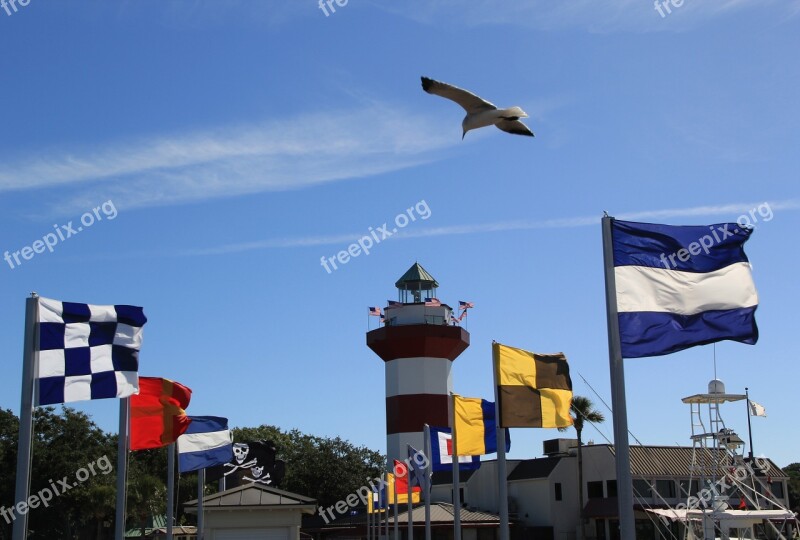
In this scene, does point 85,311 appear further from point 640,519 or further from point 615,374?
point 640,519

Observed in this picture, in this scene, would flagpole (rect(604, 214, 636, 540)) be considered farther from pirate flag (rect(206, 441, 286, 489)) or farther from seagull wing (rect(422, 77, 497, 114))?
pirate flag (rect(206, 441, 286, 489))

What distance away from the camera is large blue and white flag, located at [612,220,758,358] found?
47.9 ft

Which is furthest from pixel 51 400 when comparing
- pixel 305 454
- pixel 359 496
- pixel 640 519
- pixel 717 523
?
pixel 305 454

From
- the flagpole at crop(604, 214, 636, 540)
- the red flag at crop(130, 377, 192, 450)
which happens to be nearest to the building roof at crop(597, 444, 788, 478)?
the red flag at crop(130, 377, 192, 450)

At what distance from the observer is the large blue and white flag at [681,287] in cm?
1459

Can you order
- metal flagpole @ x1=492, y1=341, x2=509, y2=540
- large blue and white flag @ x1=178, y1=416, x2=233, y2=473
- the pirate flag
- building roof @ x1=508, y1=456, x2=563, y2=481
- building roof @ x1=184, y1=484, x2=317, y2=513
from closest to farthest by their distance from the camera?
metal flagpole @ x1=492, y1=341, x2=509, y2=540, building roof @ x1=184, y1=484, x2=317, y2=513, large blue and white flag @ x1=178, y1=416, x2=233, y2=473, the pirate flag, building roof @ x1=508, y1=456, x2=563, y2=481

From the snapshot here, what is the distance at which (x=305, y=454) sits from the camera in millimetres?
73438

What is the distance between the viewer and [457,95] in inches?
605

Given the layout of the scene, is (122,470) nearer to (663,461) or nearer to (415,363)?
Answer: (415,363)

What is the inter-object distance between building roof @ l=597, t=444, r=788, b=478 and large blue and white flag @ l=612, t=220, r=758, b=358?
3942 centimetres

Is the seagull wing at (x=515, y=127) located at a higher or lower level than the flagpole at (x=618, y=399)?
higher

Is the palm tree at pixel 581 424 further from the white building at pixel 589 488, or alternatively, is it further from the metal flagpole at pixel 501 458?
the metal flagpole at pixel 501 458

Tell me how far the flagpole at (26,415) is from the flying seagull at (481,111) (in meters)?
7.40

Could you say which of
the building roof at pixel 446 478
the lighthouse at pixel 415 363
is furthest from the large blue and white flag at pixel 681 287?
the building roof at pixel 446 478
